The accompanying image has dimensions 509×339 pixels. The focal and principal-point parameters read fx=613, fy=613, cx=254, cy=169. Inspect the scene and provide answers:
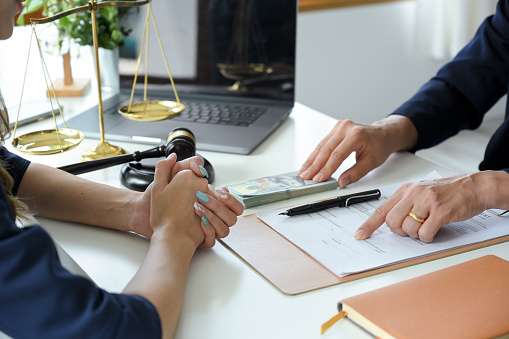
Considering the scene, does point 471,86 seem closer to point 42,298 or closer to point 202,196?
point 202,196

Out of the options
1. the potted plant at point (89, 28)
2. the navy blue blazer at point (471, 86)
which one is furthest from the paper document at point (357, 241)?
the potted plant at point (89, 28)

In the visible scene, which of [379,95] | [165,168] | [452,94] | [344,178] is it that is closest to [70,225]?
[165,168]

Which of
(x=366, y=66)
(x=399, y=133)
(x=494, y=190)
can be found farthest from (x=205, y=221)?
(x=366, y=66)

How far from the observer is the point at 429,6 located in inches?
122

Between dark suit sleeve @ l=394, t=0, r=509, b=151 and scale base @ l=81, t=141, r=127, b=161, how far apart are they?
0.67 meters

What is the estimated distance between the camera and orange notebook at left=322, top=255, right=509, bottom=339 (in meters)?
0.67

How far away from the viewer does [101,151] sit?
1.30 meters

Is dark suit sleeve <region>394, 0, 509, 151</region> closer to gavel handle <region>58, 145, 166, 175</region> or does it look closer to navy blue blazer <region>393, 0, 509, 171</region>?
navy blue blazer <region>393, 0, 509, 171</region>

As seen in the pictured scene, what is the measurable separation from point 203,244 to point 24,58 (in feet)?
4.21

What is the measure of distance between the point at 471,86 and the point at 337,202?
0.64 meters

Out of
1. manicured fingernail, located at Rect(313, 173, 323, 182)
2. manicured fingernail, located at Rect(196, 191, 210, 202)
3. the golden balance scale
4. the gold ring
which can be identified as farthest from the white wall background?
manicured fingernail, located at Rect(196, 191, 210, 202)

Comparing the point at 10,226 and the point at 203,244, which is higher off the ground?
the point at 10,226

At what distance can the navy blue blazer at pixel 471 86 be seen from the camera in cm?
145

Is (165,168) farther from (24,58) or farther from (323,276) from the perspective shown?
(24,58)
